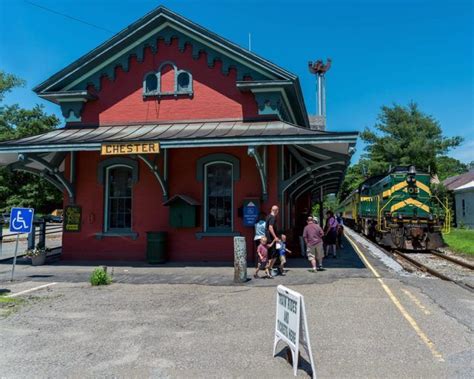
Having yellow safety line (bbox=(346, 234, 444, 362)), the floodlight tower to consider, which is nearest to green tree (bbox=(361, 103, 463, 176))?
the floodlight tower

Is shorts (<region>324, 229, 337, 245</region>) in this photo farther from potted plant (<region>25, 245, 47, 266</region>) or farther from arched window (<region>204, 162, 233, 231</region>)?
potted plant (<region>25, 245, 47, 266</region>)

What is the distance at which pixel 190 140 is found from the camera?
38.5 ft

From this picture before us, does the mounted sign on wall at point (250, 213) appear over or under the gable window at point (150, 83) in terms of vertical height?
under

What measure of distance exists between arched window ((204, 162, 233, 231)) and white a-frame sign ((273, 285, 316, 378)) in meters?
8.37

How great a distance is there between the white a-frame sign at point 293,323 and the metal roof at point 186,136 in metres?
6.66

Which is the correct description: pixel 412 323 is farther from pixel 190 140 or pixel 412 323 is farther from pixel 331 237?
pixel 331 237

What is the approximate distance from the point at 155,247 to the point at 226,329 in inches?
286

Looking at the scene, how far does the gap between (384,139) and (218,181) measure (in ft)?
139

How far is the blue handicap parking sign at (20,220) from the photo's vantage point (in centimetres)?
1056

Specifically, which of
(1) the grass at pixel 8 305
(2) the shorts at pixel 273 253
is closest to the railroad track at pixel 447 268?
(2) the shorts at pixel 273 253

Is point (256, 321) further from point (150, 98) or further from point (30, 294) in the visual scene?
point (150, 98)

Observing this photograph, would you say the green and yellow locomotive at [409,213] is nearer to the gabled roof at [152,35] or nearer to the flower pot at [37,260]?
the gabled roof at [152,35]

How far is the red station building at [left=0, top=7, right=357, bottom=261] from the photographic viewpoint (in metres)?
A: 13.3

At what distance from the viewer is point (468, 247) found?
19.2 m
